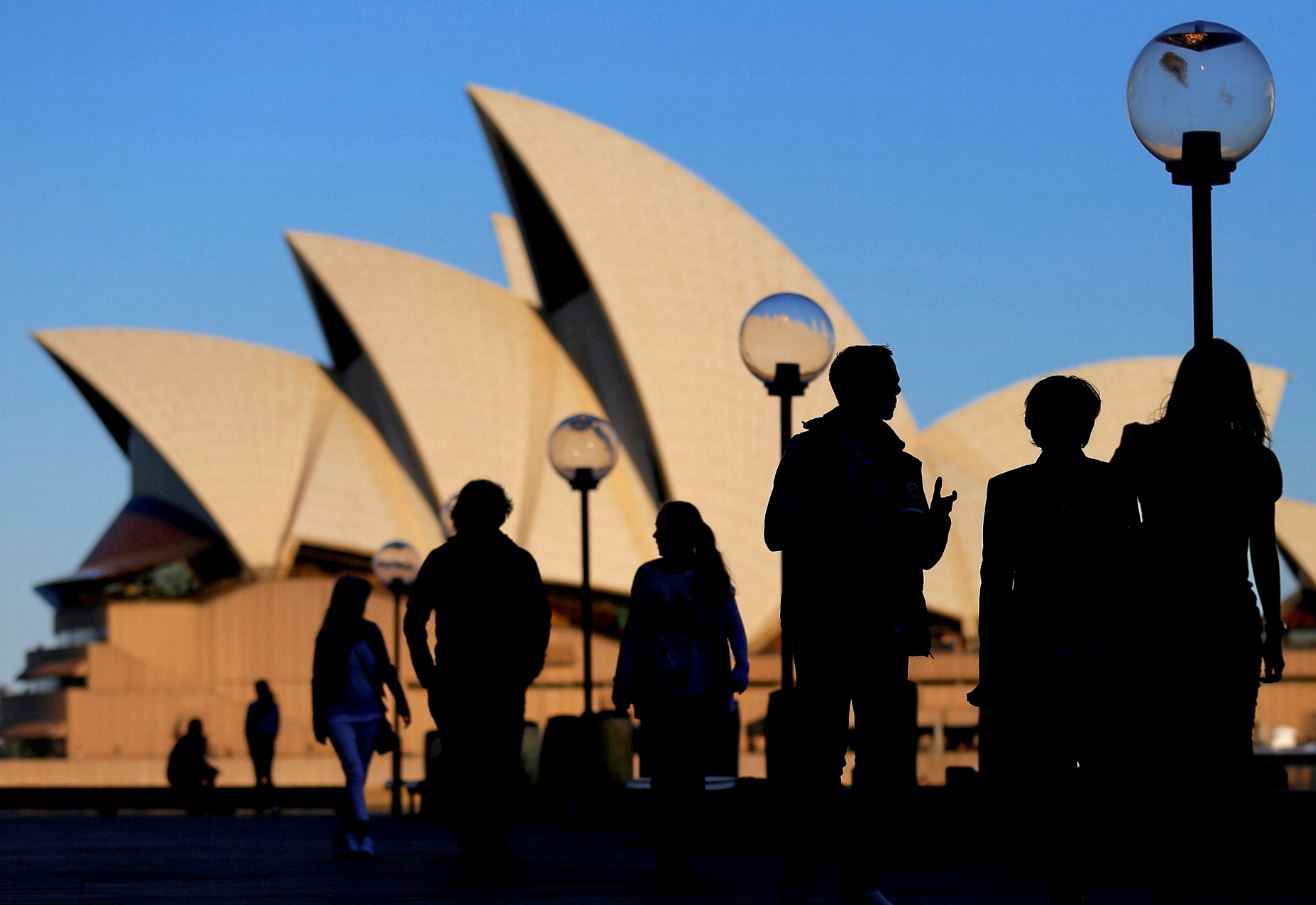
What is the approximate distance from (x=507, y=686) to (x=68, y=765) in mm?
27153

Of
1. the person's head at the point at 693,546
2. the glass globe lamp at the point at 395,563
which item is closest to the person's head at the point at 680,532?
the person's head at the point at 693,546

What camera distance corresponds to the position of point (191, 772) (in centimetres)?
2092

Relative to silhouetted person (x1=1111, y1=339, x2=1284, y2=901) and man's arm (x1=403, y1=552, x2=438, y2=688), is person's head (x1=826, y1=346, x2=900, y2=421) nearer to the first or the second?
silhouetted person (x1=1111, y1=339, x2=1284, y2=901)

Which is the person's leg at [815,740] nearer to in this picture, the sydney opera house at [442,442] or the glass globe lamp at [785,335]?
the glass globe lamp at [785,335]

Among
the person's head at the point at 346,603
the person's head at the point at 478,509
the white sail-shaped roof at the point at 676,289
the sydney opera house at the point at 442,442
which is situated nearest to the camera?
the person's head at the point at 478,509

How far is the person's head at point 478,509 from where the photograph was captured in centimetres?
747

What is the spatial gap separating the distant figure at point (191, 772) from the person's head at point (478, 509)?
13.7m

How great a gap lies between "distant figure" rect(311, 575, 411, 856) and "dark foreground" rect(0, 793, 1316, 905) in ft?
0.73

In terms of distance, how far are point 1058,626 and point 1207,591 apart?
35 centimetres

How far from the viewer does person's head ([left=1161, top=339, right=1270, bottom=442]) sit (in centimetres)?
484

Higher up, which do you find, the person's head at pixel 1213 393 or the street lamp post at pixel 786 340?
the street lamp post at pixel 786 340

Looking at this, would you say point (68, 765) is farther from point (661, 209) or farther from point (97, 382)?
point (661, 209)

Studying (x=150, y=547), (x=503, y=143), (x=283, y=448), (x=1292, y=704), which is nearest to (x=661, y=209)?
(x=503, y=143)

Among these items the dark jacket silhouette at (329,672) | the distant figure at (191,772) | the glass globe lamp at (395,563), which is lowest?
the distant figure at (191,772)
